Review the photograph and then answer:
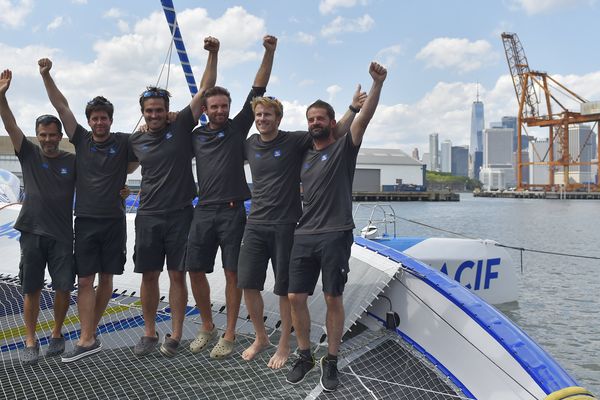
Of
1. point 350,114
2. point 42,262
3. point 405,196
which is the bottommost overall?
point 405,196

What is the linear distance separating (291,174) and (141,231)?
1.08 meters

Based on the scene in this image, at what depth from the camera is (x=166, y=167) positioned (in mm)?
3502

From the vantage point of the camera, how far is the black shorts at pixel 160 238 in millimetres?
3543

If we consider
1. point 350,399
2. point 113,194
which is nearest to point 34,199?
point 113,194

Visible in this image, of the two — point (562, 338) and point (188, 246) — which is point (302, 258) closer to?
point (188, 246)

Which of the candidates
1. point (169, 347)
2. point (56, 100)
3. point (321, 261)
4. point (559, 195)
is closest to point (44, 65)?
point (56, 100)

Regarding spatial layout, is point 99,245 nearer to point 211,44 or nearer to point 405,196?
point 211,44

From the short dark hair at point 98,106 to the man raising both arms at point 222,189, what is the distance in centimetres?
63

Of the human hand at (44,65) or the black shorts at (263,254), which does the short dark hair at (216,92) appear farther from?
the human hand at (44,65)

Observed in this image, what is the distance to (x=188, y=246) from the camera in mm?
3520

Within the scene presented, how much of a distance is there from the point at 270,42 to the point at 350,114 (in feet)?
2.52

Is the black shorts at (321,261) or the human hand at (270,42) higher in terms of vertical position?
the human hand at (270,42)

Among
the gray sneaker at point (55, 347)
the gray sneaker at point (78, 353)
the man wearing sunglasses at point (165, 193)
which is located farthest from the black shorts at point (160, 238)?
the gray sneaker at point (55, 347)

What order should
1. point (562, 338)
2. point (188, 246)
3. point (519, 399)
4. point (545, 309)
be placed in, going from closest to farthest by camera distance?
1. point (519, 399)
2. point (188, 246)
3. point (562, 338)
4. point (545, 309)
